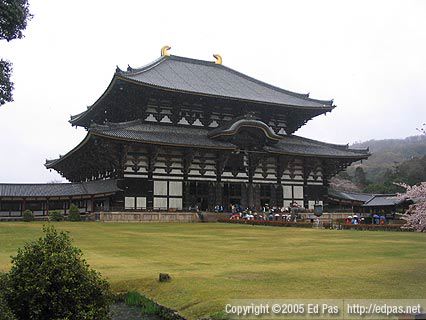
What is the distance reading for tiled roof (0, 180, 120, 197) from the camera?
144ft

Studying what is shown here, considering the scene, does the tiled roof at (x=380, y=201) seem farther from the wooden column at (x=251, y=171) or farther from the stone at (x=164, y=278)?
the stone at (x=164, y=278)

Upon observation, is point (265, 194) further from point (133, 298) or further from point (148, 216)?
point (133, 298)

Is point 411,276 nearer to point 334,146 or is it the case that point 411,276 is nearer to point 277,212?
point 277,212

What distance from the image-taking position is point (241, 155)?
49406mm

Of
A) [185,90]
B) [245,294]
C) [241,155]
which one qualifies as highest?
[185,90]

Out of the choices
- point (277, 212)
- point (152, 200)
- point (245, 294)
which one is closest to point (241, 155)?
point (277, 212)

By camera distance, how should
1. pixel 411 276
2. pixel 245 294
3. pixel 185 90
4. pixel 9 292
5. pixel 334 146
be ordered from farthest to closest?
pixel 334 146
pixel 185 90
pixel 411 276
pixel 245 294
pixel 9 292

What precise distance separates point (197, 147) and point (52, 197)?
15190mm

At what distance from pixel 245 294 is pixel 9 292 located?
16.0 feet

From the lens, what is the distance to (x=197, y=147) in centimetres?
4425

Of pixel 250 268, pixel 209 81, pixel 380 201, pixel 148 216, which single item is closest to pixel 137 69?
pixel 209 81

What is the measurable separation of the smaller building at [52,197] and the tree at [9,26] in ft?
94.5

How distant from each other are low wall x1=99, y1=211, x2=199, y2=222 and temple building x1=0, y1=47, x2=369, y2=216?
3130 mm

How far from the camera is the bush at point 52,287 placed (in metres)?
8.27
